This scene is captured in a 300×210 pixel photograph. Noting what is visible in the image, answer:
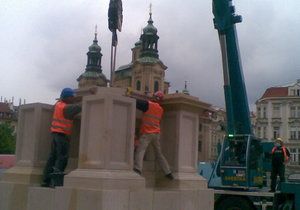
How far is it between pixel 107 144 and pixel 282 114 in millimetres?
83167

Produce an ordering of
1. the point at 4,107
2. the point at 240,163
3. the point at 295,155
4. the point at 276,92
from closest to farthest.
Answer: the point at 240,163 → the point at 295,155 → the point at 276,92 → the point at 4,107

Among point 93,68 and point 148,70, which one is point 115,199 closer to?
point 93,68

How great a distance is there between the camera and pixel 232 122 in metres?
16.6

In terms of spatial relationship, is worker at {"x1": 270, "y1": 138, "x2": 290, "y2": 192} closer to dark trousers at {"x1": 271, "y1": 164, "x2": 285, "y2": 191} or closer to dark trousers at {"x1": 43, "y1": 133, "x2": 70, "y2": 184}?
dark trousers at {"x1": 271, "y1": 164, "x2": 285, "y2": 191}

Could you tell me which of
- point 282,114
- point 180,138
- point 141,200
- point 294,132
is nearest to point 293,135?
point 294,132

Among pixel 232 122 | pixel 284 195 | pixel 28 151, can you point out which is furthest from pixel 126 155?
pixel 232 122

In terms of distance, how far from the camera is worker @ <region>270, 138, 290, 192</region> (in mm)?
14711

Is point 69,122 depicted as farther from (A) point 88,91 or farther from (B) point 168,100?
(B) point 168,100

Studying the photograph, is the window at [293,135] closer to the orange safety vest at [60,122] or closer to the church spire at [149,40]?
the church spire at [149,40]

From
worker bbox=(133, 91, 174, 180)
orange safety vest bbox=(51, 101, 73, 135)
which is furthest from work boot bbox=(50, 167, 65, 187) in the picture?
worker bbox=(133, 91, 174, 180)

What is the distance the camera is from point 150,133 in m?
7.29

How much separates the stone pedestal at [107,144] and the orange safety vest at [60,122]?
798 mm

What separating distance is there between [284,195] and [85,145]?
928cm

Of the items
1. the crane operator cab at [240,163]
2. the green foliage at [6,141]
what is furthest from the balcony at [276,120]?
the crane operator cab at [240,163]
